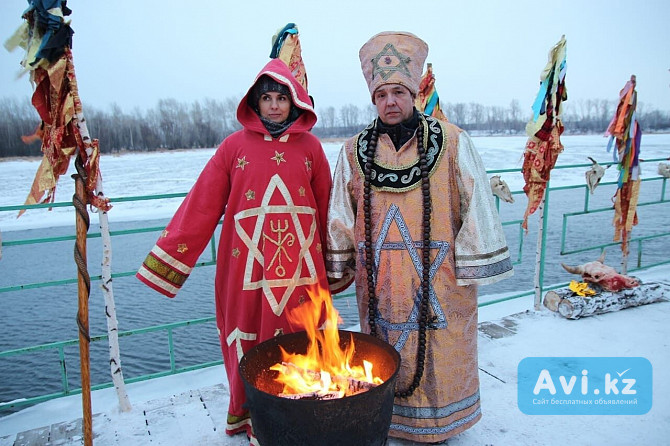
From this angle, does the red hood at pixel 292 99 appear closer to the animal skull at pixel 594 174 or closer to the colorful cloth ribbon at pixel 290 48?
the colorful cloth ribbon at pixel 290 48

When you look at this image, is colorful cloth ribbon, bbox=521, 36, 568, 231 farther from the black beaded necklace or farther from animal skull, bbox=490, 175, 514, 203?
the black beaded necklace

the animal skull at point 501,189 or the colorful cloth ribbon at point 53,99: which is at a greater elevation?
the colorful cloth ribbon at point 53,99

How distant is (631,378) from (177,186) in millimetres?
12494

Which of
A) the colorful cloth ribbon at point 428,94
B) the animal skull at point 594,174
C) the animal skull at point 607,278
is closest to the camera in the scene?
the animal skull at point 607,278

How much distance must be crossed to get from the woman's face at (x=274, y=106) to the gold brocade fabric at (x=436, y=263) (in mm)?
406

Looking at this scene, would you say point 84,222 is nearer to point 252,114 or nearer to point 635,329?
point 252,114

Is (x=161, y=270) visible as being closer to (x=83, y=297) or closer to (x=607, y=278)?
(x=83, y=297)

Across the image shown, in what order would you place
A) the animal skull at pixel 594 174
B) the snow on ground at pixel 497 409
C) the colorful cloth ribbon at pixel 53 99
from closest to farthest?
1. the colorful cloth ribbon at pixel 53 99
2. the snow on ground at pixel 497 409
3. the animal skull at pixel 594 174

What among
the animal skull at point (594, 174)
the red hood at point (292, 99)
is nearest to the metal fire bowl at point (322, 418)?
the red hood at point (292, 99)

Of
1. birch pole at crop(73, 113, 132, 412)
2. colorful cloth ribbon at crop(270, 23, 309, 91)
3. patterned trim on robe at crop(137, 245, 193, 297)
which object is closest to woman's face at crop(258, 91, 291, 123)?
colorful cloth ribbon at crop(270, 23, 309, 91)

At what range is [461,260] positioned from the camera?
2266 millimetres

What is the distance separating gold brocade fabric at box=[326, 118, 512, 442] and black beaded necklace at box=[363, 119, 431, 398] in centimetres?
3

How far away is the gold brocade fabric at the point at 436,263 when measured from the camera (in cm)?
224

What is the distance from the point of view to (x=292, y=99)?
7.92 ft
